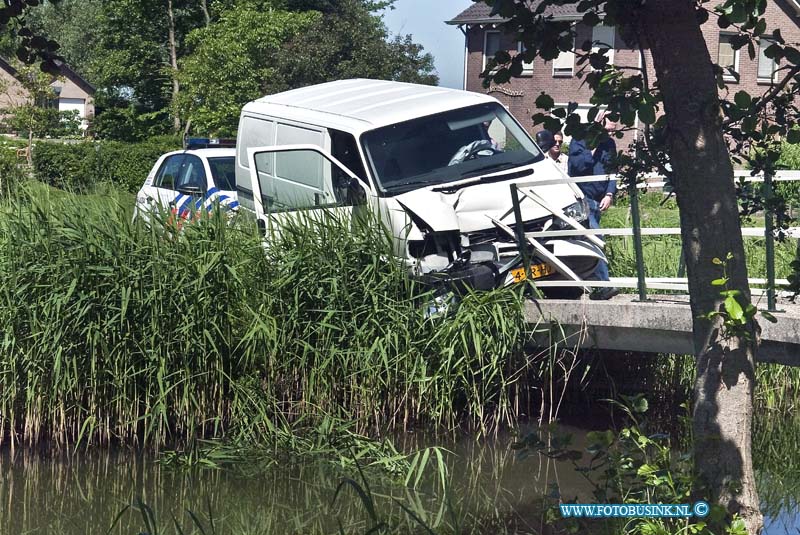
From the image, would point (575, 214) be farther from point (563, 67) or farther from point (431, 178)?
point (563, 67)

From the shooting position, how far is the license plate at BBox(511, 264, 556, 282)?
8352mm

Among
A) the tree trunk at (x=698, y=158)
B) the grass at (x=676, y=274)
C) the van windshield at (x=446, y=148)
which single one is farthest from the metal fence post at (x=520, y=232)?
the tree trunk at (x=698, y=158)

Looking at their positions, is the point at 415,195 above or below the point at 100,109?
below

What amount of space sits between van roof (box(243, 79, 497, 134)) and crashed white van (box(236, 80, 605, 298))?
0.05ft

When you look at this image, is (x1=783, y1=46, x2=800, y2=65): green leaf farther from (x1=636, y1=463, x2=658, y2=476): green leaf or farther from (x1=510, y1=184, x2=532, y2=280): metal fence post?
(x1=510, y1=184, x2=532, y2=280): metal fence post

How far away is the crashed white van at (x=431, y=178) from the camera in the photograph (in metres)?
8.30

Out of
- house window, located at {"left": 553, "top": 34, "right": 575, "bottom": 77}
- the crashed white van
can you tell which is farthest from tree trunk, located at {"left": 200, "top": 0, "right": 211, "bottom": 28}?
the crashed white van

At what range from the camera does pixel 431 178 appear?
29.0 ft

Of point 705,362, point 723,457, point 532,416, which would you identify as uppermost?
point 705,362

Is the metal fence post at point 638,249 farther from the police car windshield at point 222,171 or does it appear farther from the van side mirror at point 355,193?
the police car windshield at point 222,171

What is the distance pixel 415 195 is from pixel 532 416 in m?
2.06

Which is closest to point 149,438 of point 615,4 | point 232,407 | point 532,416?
point 232,407

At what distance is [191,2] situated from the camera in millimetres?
40094

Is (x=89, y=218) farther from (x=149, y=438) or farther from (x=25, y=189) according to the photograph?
(x=149, y=438)
